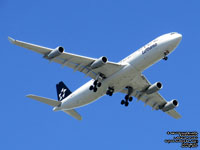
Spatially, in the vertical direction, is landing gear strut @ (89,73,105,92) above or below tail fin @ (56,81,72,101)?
below

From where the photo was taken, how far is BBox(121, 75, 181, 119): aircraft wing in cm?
5303

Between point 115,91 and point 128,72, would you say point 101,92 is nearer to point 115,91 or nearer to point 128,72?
point 115,91

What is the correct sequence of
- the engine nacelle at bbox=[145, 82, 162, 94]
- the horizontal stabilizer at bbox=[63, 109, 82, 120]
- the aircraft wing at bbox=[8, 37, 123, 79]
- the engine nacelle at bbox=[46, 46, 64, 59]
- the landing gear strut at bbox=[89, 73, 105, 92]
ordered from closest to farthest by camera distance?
the engine nacelle at bbox=[46, 46, 64, 59]
the aircraft wing at bbox=[8, 37, 123, 79]
the landing gear strut at bbox=[89, 73, 105, 92]
the engine nacelle at bbox=[145, 82, 162, 94]
the horizontal stabilizer at bbox=[63, 109, 82, 120]

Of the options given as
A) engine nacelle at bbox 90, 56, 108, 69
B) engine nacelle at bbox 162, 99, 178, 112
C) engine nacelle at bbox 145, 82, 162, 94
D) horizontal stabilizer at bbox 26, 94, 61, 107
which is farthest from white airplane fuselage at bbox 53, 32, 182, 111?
engine nacelle at bbox 162, 99, 178, 112

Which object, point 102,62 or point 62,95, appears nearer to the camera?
point 102,62

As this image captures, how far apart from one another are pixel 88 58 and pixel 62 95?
1209cm

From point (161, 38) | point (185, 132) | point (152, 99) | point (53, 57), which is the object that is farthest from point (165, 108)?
point (53, 57)

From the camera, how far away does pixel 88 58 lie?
159 ft

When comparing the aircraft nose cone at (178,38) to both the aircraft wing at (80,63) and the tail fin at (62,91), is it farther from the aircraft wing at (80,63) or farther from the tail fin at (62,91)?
the tail fin at (62,91)

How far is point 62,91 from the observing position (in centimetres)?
5938

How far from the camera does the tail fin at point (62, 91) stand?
5838cm

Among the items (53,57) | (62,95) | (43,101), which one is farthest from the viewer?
(62,95)

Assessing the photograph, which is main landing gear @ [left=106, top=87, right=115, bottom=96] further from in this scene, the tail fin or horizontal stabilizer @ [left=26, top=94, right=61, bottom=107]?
the tail fin

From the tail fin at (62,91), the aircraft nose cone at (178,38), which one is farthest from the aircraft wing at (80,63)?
the tail fin at (62,91)
